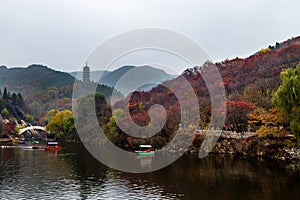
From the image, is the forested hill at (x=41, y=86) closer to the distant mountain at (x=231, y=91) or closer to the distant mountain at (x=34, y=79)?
the distant mountain at (x=34, y=79)

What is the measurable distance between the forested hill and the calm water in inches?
2708

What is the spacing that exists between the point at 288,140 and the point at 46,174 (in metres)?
20.1

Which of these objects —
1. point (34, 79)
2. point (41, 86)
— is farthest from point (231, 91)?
point (34, 79)

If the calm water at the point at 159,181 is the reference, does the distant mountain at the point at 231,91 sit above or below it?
above

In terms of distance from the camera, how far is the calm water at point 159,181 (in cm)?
1708

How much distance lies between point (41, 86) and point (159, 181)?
13320 centimetres

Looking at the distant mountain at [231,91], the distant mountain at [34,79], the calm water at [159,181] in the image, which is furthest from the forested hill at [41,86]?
the calm water at [159,181]

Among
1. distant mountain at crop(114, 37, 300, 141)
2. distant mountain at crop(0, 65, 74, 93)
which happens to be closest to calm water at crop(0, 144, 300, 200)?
distant mountain at crop(114, 37, 300, 141)

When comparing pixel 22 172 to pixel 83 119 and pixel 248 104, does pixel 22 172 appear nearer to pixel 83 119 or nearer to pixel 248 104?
pixel 248 104

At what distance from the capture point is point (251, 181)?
65.5ft

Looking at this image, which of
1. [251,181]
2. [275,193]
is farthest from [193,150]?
[275,193]

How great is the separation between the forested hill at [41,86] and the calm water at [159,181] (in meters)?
68.8

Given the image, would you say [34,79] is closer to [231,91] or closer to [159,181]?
[231,91]

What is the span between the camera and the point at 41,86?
14425cm
